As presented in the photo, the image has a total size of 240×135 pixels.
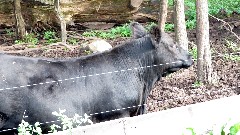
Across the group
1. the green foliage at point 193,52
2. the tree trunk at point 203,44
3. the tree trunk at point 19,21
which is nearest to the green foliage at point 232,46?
the green foliage at point 193,52

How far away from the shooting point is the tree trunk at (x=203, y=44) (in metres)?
8.56

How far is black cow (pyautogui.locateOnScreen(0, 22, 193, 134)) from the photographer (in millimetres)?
6531

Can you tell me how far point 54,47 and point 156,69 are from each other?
17.5 feet

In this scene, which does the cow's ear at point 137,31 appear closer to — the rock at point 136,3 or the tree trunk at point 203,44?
the tree trunk at point 203,44

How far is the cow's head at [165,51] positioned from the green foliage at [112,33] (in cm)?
579

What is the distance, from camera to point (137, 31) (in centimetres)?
767

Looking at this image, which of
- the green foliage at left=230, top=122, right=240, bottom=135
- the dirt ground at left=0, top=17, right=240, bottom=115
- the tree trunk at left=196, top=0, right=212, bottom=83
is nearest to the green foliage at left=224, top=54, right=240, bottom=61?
the dirt ground at left=0, top=17, right=240, bottom=115

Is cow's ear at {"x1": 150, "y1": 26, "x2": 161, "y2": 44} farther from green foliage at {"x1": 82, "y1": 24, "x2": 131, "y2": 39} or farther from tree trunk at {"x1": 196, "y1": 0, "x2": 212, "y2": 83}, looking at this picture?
green foliage at {"x1": 82, "y1": 24, "x2": 131, "y2": 39}

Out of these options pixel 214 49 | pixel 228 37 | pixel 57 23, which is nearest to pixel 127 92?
pixel 214 49

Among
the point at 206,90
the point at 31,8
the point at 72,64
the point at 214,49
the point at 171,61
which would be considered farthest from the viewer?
the point at 31,8

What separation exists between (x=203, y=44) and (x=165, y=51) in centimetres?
136

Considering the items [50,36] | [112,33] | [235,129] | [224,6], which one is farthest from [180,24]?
[224,6]

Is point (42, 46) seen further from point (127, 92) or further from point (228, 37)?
point (127, 92)

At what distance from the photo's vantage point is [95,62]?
23.4ft
